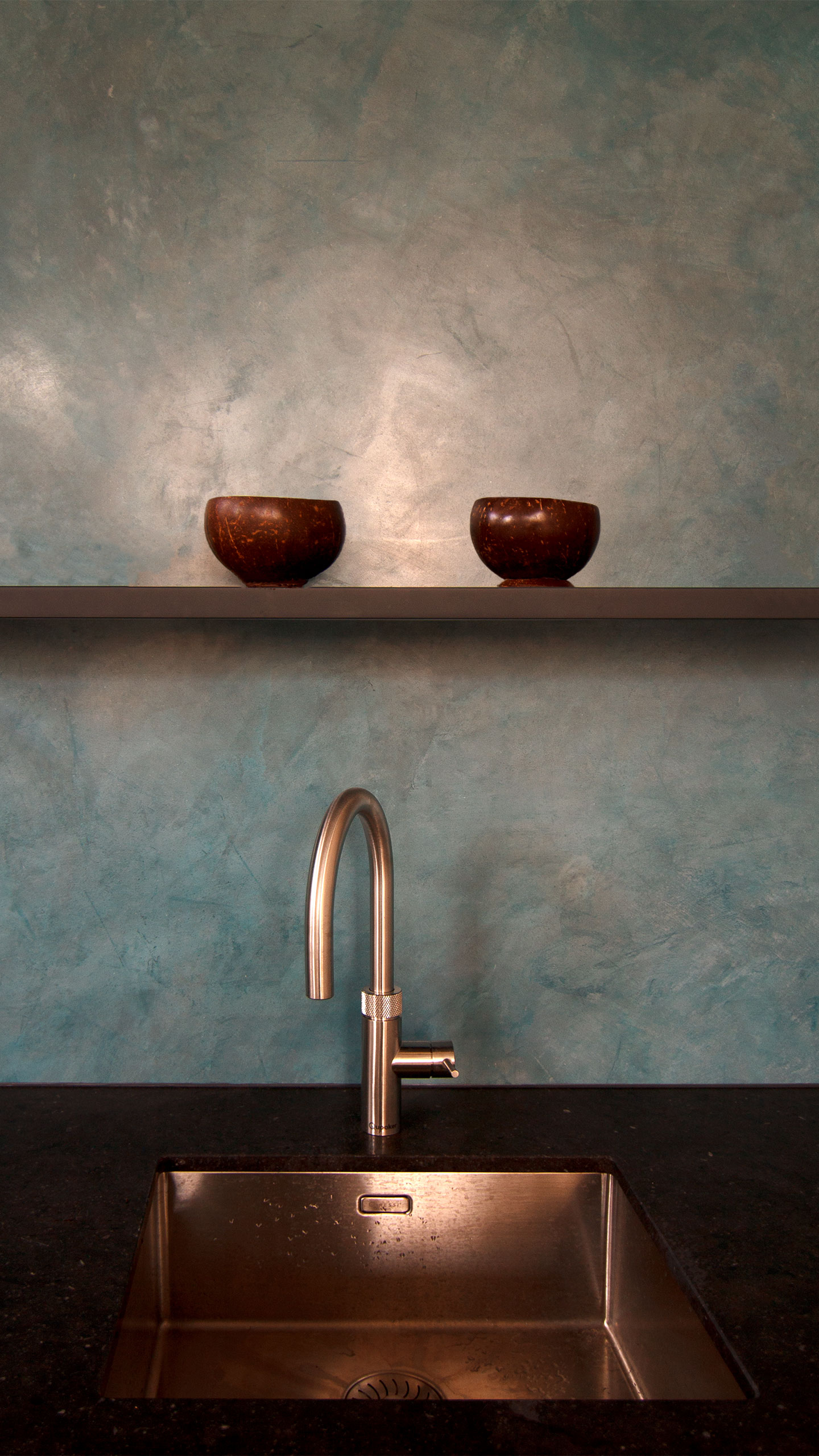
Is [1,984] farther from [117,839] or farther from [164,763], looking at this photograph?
[164,763]

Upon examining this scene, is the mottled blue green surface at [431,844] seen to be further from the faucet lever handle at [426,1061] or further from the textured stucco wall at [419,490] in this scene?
the faucet lever handle at [426,1061]

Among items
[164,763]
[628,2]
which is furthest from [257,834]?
[628,2]

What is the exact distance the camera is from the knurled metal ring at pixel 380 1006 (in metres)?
1.07

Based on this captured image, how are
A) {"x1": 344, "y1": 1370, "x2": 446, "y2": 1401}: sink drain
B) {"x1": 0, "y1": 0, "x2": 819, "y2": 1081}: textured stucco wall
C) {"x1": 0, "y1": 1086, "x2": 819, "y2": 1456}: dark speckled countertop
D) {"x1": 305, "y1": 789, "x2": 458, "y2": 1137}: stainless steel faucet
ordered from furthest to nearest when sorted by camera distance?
1. {"x1": 0, "y1": 0, "x2": 819, "y2": 1081}: textured stucco wall
2. {"x1": 305, "y1": 789, "x2": 458, "y2": 1137}: stainless steel faucet
3. {"x1": 344, "y1": 1370, "x2": 446, "y2": 1401}: sink drain
4. {"x1": 0, "y1": 1086, "x2": 819, "y2": 1456}: dark speckled countertop

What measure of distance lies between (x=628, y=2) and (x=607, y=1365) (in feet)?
4.93

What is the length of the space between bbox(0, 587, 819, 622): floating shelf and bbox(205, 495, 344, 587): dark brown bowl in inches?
2.3

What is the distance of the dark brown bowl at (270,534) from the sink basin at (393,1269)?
633mm

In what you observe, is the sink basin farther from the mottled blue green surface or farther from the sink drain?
the mottled blue green surface

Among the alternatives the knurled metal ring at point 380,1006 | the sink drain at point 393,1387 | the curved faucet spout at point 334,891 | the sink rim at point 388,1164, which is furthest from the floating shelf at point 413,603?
the sink drain at point 393,1387

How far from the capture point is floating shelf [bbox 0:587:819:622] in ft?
3.24

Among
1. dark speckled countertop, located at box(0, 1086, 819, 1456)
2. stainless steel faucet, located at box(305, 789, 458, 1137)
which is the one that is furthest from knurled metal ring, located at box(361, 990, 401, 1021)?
dark speckled countertop, located at box(0, 1086, 819, 1456)

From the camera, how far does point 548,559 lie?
3.39ft

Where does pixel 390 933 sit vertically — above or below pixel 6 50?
below

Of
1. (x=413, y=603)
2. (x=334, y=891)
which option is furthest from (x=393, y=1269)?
(x=413, y=603)
